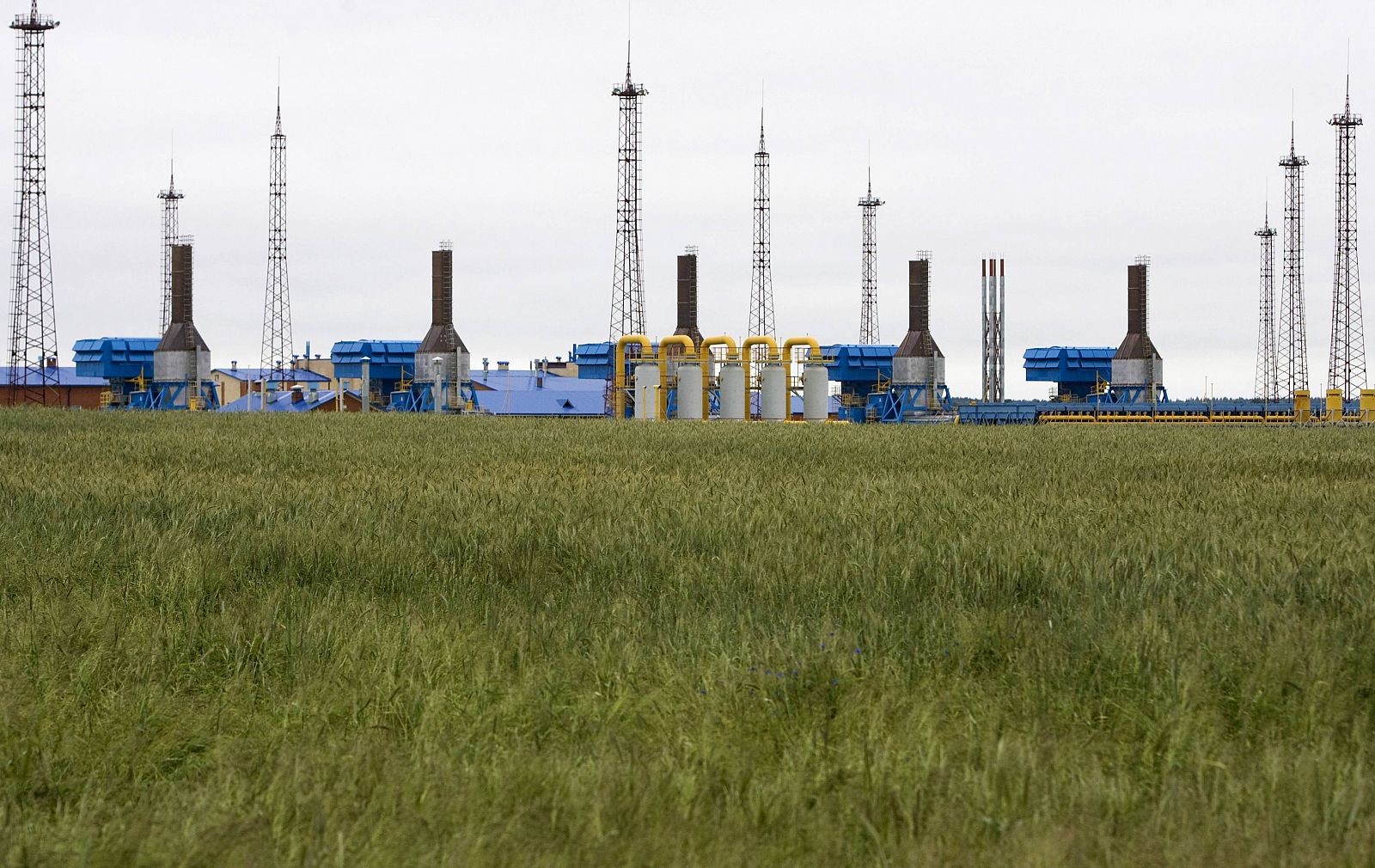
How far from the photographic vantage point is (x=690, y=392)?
54219 millimetres

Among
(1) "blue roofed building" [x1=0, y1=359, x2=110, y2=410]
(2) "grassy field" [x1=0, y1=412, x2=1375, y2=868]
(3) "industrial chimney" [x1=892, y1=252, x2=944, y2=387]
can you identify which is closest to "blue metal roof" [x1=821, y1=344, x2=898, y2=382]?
(3) "industrial chimney" [x1=892, y1=252, x2=944, y2=387]

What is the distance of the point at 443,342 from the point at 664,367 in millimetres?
19013

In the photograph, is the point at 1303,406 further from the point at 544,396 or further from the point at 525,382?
the point at 525,382

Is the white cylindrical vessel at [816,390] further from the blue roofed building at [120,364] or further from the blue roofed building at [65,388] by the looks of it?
the blue roofed building at [65,388]

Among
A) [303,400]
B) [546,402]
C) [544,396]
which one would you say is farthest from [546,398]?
[303,400]

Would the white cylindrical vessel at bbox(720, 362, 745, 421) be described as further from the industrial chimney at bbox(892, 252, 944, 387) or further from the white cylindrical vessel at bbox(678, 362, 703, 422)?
the industrial chimney at bbox(892, 252, 944, 387)

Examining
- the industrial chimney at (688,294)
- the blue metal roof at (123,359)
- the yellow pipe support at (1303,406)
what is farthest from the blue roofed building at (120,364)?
the yellow pipe support at (1303,406)

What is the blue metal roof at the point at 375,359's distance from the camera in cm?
7606

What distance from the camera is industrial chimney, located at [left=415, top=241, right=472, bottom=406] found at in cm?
7125

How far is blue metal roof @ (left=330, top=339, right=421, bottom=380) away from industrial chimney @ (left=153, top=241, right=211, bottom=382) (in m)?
6.87

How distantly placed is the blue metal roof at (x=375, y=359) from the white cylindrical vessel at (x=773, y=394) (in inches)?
1071

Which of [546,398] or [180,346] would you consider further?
[546,398]

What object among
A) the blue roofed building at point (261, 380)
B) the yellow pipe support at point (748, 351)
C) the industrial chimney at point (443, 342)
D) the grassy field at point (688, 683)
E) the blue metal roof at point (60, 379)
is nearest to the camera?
the grassy field at point (688, 683)

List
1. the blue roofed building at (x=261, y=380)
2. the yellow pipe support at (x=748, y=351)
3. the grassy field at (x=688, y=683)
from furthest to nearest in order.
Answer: the blue roofed building at (x=261, y=380) → the yellow pipe support at (x=748, y=351) → the grassy field at (x=688, y=683)
